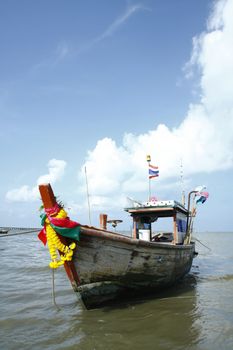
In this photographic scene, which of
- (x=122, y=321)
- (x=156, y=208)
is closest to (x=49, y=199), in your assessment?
(x=122, y=321)

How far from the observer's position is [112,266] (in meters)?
7.50

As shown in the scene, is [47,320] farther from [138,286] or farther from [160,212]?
[160,212]

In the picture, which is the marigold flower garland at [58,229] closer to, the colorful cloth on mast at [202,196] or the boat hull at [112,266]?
the boat hull at [112,266]

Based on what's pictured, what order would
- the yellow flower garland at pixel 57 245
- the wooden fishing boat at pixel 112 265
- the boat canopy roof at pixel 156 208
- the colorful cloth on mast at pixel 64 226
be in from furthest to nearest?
the boat canopy roof at pixel 156 208, the wooden fishing boat at pixel 112 265, the yellow flower garland at pixel 57 245, the colorful cloth on mast at pixel 64 226

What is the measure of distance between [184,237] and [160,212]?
9.37 ft

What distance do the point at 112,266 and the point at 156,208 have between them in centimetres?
399

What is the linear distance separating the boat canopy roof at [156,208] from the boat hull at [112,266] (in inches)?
94.2

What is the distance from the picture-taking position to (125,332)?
628cm

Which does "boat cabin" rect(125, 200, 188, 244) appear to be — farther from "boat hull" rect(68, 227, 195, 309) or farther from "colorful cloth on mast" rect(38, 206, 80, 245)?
"colorful cloth on mast" rect(38, 206, 80, 245)

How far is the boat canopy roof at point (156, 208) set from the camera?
10.9 metres

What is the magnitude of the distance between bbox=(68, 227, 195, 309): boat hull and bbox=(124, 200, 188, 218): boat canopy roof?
239cm

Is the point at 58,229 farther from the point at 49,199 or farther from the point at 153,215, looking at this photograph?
the point at 153,215

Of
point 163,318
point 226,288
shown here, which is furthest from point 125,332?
point 226,288

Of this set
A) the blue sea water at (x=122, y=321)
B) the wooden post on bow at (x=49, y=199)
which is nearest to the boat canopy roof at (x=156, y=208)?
the blue sea water at (x=122, y=321)
